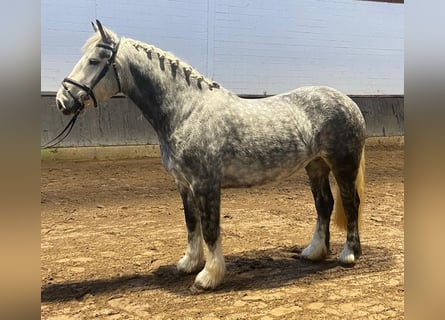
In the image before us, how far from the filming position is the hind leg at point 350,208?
2.83m

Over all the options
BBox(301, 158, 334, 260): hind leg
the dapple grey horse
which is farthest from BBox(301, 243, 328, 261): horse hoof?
the dapple grey horse

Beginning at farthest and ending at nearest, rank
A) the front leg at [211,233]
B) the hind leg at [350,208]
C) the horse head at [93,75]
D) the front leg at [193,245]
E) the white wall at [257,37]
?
the white wall at [257,37] → the hind leg at [350,208] → the front leg at [193,245] → the front leg at [211,233] → the horse head at [93,75]

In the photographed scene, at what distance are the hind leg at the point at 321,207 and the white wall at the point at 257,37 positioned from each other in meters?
4.21

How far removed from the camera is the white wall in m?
6.17

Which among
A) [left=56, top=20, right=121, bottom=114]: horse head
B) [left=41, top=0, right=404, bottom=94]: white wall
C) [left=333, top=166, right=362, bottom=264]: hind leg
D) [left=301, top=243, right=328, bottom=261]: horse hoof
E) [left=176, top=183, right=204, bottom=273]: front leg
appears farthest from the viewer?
[left=41, top=0, right=404, bottom=94]: white wall

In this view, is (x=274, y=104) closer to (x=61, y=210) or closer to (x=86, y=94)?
(x=86, y=94)

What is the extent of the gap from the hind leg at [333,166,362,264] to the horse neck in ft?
3.42

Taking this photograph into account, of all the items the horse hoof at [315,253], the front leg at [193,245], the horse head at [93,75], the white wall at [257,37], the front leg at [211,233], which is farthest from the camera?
the white wall at [257,37]

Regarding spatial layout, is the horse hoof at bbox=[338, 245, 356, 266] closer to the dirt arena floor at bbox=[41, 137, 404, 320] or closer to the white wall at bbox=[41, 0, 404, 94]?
the dirt arena floor at bbox=[41, 137, 404, 320]

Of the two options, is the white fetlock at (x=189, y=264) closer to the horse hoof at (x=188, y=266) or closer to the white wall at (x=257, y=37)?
the horse hoof at (x=188, y=266)

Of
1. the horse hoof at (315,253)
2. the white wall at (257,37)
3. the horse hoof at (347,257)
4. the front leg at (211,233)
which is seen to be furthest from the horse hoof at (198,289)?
the white wall at (257,37)

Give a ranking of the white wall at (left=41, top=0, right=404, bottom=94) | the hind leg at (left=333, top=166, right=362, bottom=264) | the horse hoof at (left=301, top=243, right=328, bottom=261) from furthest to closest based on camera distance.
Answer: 1. the white wall at (left=41, top=0, right=404, bottom=94)
2. the horse hoof at (left=301, top=243, right=328, bottom=261)
3. the hind leg at (left=333, top=166, right=362, bottom=264)

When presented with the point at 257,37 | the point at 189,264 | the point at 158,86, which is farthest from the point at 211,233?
the point at 257,37

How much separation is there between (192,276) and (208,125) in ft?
3.07
